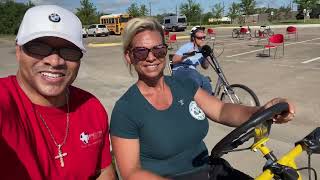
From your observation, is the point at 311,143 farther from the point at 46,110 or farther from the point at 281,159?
the point at 46,110

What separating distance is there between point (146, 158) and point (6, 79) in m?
0.94

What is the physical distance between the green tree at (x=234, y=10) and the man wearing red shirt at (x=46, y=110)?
198 ft

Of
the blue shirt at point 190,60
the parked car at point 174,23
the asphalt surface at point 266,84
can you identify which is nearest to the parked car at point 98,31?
the parked car at point 174,23

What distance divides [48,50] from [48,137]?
42 centimetres

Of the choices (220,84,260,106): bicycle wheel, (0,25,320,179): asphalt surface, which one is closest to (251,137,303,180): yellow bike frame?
(0,25,320,179): asphalt surface

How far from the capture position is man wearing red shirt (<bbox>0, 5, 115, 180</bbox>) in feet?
6.62

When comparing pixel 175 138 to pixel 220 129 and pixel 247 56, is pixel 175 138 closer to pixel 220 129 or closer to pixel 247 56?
pixel 220 129

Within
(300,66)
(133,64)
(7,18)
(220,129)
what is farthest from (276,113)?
(7,18)

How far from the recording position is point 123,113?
2621mm

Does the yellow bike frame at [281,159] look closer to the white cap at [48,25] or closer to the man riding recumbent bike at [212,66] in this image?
the white cap at [48,25]

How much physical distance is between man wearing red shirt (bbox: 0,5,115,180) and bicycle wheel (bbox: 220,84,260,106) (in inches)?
201

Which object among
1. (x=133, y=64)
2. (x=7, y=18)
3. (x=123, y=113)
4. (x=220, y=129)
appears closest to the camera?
(x=123, y=113)

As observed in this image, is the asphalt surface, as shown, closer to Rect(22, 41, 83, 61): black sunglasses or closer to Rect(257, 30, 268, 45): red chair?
Rect(22, 41, 83, 61): black sunglasses

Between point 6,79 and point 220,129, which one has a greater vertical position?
point 6,79
